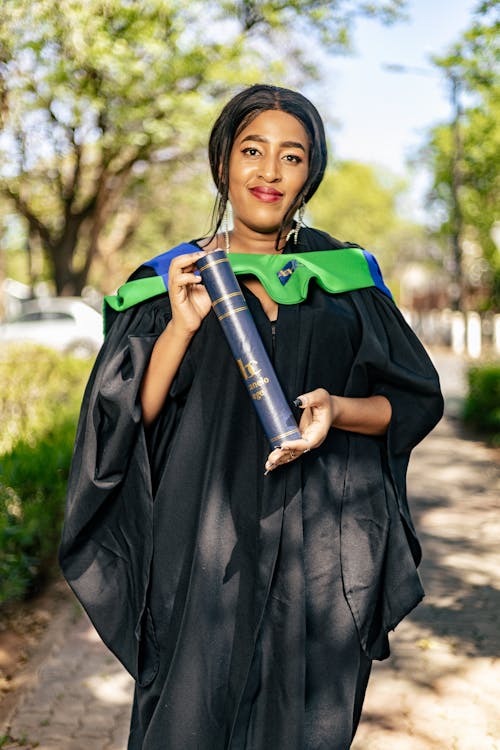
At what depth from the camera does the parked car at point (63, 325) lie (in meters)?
Result: 20.1

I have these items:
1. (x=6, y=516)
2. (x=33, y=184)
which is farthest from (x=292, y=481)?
(x=33, y=184)

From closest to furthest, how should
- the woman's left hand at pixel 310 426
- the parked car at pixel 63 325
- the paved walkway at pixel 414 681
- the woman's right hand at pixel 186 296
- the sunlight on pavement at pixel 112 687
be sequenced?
the woman's left hand at pixel 310 426
the woman's right hand at pixel 186 296
the paved walkway at pixel 414 681
the sunlight on pavement at pixel 112 687
the parked car at pixel 63 325

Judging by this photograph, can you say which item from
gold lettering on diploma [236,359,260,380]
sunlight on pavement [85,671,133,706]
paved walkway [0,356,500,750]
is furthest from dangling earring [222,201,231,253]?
sunlight on pavement [85,671,133,706]

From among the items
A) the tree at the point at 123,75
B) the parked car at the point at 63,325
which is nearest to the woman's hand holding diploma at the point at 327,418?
the tree at the point at 123,75

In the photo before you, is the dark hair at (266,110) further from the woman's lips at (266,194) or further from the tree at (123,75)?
the tree at (123,75)

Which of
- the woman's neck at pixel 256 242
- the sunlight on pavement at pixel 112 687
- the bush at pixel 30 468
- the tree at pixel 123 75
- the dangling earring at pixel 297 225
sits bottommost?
the sunlight on pavement at pixel 112 687

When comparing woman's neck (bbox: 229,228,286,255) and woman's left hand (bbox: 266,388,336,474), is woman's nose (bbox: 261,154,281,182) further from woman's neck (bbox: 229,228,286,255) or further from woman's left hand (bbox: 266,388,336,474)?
woman's left hand (bbox: 266,388,336,474)

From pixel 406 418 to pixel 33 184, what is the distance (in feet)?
63.4

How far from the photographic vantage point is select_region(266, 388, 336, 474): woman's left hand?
2.00m

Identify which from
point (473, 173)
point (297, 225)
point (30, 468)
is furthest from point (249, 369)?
point (473, 173)

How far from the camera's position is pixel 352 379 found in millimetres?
2346

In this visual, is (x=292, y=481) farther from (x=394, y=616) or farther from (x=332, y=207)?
(x=332, y=207)

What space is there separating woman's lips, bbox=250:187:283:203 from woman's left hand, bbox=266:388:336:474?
1.72 feet

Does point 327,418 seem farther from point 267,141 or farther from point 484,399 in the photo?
point 484,399
